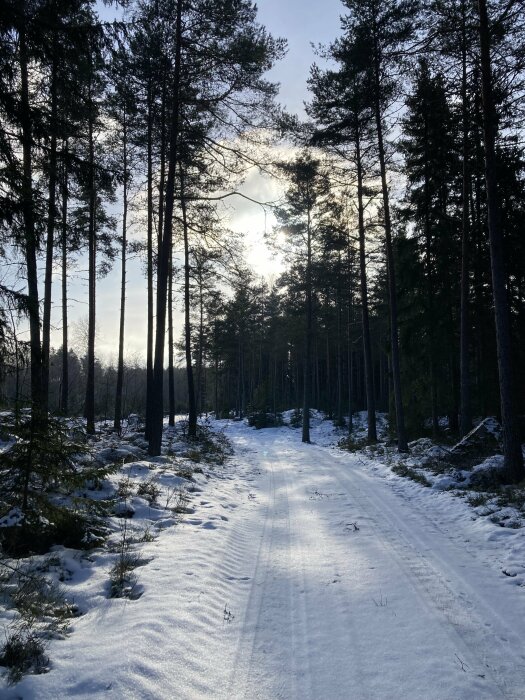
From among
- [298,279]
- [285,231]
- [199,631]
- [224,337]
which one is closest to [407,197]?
[285,231]

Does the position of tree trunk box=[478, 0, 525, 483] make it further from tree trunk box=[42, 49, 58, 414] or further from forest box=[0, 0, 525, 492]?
tree trunk box=[42, 49, 58, 414]

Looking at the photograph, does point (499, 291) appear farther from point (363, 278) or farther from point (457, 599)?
point (363, 278)

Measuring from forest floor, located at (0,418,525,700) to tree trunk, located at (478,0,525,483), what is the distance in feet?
6.65

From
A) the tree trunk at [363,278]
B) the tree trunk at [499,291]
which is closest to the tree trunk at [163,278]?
the tree trunk at [499,291]

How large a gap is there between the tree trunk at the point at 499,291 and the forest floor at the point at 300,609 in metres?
2.03

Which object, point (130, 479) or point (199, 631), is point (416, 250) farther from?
point (199, 631)

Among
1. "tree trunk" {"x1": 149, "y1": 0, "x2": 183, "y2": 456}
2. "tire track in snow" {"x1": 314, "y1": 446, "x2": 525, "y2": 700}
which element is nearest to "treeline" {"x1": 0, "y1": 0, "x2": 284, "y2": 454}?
"tree trunk" {"x1": 149, "y1": 0, "x2": 183, "y2": 456}

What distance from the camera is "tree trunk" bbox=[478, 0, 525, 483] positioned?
888 cm

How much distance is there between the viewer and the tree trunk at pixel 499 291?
8875 millimetres

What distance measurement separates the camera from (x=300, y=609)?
4.20m

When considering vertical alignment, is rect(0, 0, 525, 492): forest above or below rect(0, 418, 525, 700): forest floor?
above

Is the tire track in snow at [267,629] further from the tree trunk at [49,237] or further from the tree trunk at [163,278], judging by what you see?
the tree trunk at [163,278]

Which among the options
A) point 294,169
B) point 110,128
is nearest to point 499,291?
point 294,169

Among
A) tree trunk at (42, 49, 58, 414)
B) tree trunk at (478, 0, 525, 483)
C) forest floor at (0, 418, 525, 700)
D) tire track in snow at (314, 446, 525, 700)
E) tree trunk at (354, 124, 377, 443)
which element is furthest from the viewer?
tree trunk at (354, 124, 377, 443)
